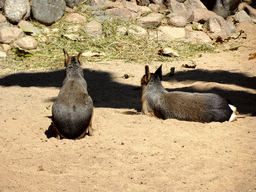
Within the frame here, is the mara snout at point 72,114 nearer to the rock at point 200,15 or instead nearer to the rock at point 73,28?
the rock at point 73,28

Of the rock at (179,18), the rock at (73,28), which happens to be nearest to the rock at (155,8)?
the rock at (179,18)

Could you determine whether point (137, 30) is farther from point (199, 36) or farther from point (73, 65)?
point (73, 65)

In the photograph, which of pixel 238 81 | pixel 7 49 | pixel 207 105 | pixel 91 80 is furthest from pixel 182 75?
pixel 7 49

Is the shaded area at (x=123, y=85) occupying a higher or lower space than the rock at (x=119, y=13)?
lower

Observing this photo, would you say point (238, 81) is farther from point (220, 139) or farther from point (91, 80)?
point (91, 80)

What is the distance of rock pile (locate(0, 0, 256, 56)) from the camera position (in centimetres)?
914

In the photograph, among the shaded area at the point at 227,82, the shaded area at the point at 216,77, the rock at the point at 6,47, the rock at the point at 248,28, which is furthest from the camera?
the rock at the point at 248,28

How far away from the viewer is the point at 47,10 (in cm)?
975

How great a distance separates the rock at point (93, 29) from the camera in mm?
9531

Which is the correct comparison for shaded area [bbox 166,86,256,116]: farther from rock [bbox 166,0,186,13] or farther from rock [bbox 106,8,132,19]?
rock [bbox 166,0,186,13]

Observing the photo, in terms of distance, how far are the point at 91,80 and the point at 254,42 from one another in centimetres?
675

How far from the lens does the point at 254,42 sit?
1021cm

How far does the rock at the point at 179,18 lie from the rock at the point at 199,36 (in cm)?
68

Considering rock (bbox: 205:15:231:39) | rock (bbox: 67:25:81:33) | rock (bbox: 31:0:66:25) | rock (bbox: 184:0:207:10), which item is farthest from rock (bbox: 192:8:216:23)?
rock (bbox: 31:0:66:25)
